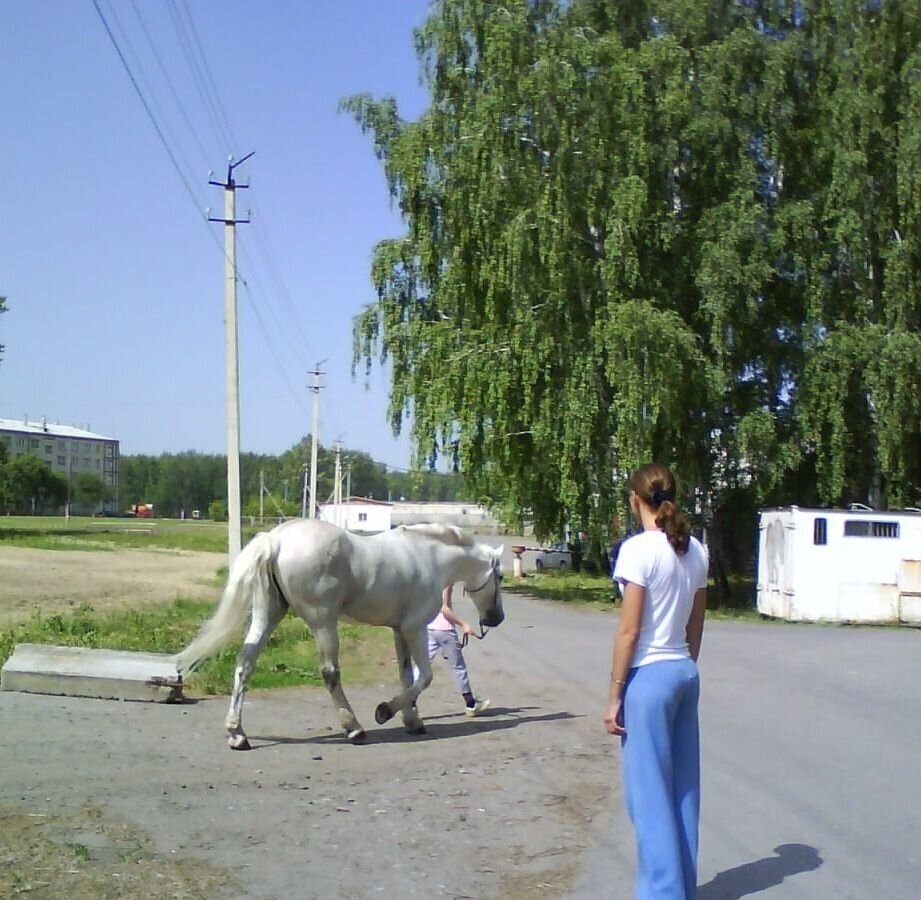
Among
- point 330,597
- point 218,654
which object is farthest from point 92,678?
point 330,597

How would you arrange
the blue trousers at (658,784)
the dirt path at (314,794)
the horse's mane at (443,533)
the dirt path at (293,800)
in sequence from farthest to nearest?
the horse's mane at (443,533) → the dirt path at (314,794) → the dirt path at (293,800) → the blue trousers at (658,784)

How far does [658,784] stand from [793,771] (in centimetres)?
376

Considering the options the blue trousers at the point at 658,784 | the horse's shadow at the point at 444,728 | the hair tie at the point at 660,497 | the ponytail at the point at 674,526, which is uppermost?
the hair tie at the point at 660,497

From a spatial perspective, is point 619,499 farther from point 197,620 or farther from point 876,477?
point 197,620

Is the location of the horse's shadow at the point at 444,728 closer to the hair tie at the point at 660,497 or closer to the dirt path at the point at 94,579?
the hair tie at the point at 660,497

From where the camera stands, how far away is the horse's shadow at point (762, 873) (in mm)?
5516

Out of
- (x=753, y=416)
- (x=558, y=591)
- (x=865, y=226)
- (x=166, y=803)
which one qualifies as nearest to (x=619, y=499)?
(x=753, y=416)

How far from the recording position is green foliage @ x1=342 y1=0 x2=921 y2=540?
25.3 meters

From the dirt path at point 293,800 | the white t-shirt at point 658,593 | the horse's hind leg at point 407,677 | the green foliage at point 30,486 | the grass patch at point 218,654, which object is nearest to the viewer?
the white t-shirt at point 658,593

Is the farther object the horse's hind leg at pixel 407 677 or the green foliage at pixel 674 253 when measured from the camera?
the green foliage at pixel 674 253

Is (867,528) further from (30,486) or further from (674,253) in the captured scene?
(30,486)

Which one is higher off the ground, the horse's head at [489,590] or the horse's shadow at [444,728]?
the horse's head at [489,590]

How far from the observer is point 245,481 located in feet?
358

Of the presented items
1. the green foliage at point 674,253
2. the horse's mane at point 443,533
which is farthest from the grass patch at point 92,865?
the green foliage at point 674,253
